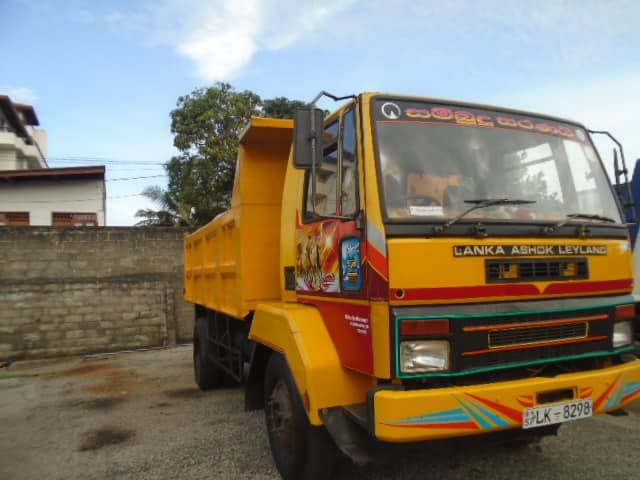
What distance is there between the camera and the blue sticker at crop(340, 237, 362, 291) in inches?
114

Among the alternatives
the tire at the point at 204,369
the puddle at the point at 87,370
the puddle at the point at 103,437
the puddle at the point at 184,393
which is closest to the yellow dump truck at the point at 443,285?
the puddle at the point at 103,437

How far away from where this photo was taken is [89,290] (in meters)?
10.9

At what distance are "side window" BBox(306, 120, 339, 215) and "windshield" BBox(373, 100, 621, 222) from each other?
40 cm

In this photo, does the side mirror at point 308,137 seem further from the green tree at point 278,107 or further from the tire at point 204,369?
the green tree at point 278,107

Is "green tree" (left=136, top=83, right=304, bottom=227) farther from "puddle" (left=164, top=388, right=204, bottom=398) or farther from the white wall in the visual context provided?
"puddle" (left=164, top=388, right=204, bottom=398)

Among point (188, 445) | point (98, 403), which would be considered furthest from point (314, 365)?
point (98, 403)

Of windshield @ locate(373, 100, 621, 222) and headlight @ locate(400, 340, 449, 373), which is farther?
windshield @ locate(373, 100, 621, 222)

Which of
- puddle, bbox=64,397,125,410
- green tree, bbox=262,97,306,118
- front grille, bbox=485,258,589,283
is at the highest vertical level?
green tree, bbox=262,97,306,118

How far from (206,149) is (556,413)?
1734 centimetres

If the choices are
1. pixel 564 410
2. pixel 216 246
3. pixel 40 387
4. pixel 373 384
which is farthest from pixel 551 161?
pixel 40 387

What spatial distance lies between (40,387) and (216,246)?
4.13 m

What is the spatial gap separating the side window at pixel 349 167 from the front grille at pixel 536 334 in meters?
1.03

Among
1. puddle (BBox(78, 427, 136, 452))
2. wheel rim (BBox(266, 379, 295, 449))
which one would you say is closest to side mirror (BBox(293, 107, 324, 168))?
wheel rim (BBox(266, 379, 295, 449))

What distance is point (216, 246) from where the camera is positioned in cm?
Answer: 557
